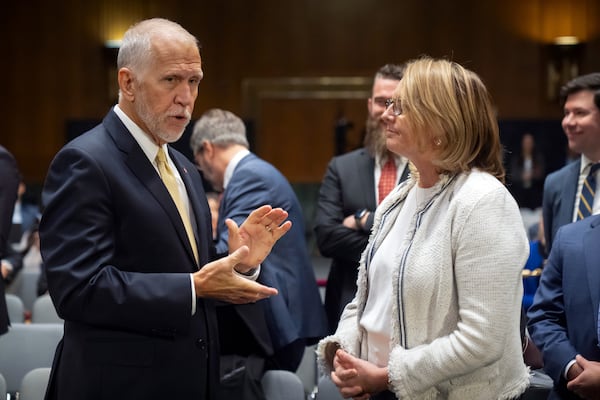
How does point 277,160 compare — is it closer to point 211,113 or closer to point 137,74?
point 211,113

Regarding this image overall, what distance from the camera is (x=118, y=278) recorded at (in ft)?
7.61

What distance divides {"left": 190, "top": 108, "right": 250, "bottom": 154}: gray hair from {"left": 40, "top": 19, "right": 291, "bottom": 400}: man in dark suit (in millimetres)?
1565

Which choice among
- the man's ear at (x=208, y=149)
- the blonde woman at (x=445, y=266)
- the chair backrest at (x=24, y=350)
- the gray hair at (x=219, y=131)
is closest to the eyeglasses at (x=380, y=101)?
the gray hair at (x=219, y=131)

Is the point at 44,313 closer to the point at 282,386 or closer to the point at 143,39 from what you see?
the point at 282,386

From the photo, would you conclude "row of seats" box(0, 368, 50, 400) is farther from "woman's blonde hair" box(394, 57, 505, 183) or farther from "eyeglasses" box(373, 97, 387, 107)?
"eyeglasses" box(373, 97, 387, 107)

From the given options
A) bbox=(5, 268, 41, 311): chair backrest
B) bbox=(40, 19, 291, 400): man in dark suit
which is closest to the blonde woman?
bbox=(40, 19, 291, 400): man in dark suit

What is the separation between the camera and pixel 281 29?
472 inches

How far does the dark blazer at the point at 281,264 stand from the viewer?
384 centimetres

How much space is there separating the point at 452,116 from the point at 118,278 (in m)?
0.94

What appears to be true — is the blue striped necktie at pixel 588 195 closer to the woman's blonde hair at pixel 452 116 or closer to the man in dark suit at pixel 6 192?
the woman's blonde hair at pixel 452 116

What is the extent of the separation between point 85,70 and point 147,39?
32.1 feet

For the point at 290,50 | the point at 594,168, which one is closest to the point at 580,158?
the point at 594,168

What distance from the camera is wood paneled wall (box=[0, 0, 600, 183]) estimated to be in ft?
38.9

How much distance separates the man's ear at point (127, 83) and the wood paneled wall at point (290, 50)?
9.42 metres
